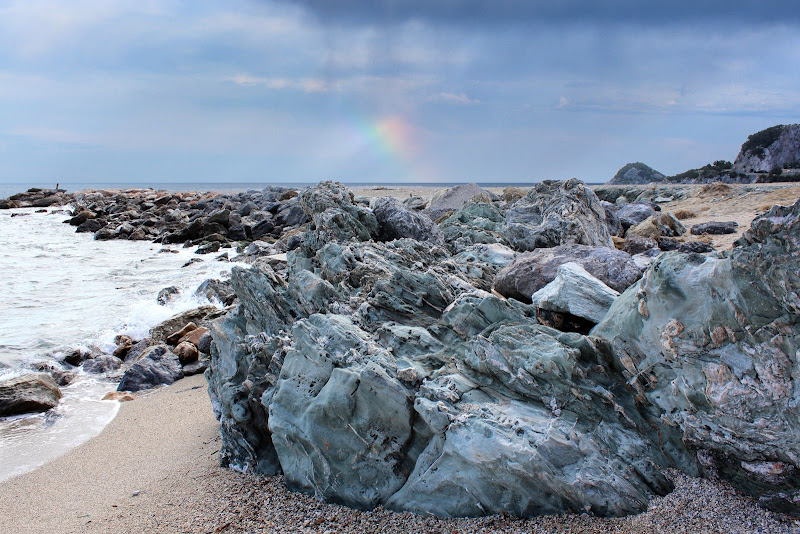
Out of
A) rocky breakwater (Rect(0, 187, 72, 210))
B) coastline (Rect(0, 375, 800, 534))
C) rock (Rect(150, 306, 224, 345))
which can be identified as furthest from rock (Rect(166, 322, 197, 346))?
rocky breakwater (Rect(0, 187, 72, 210))

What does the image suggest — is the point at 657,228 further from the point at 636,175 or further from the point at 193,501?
the point at 636,175

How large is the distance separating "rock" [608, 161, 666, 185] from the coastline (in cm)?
3732

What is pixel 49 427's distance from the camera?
5.64 meters

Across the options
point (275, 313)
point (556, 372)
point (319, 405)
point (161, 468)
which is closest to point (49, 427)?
point (161, 468)

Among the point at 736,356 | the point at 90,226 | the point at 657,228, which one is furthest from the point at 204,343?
the point at 90,226

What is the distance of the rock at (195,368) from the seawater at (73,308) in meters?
0.90

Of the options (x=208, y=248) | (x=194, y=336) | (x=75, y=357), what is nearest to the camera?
(x=75, y=357)

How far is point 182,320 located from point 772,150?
110 feet

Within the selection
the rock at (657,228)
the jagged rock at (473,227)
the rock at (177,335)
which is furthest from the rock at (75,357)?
the rock at (657,228)

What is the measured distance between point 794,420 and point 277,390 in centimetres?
297

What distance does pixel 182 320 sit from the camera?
8.68 metres

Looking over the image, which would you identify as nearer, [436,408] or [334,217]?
[436,408]

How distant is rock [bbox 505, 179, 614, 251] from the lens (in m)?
7.52

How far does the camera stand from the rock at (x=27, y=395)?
595cm
